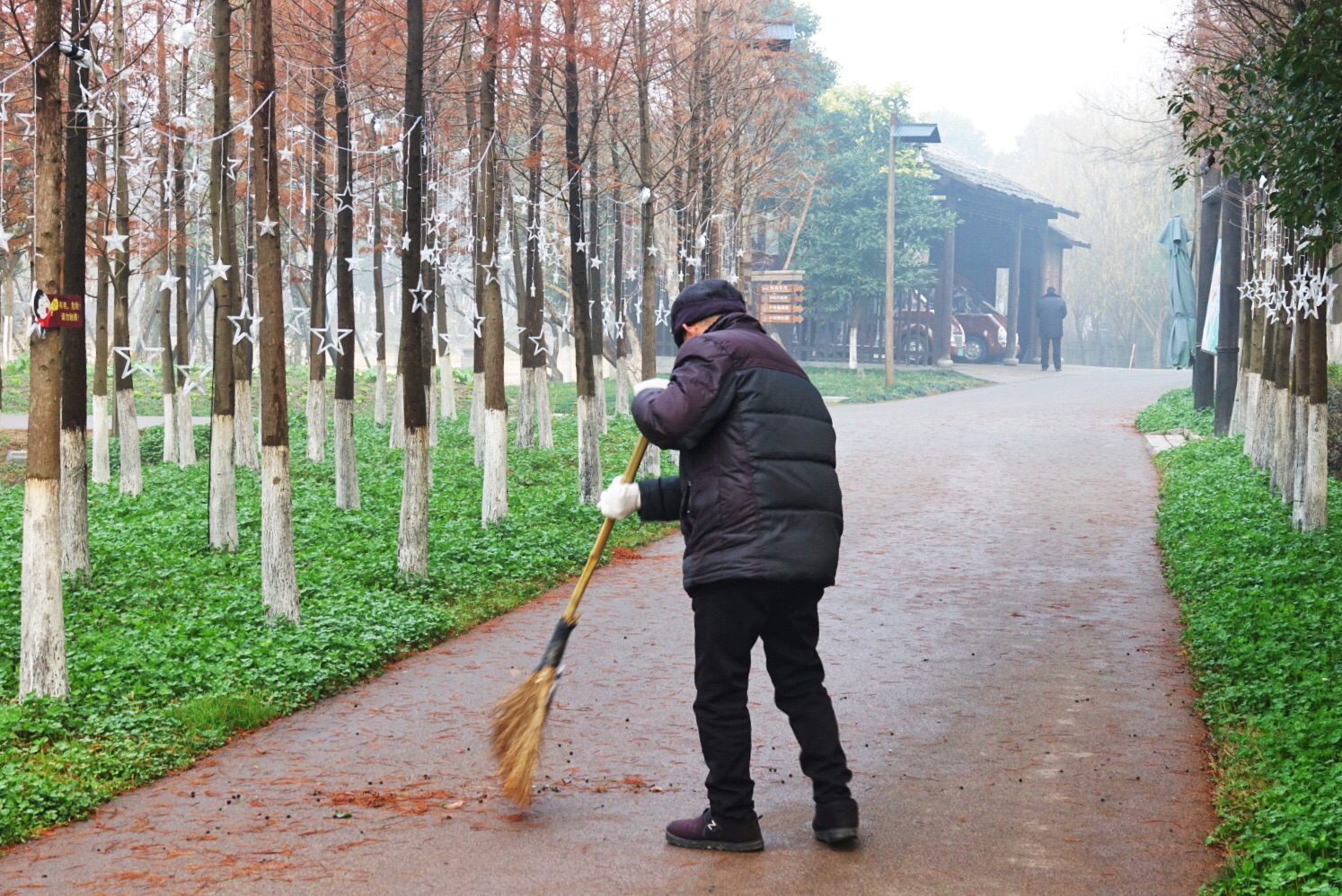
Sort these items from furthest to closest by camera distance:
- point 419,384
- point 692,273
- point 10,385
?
1. point 10,385
2. point 692,273
3. point 419,384

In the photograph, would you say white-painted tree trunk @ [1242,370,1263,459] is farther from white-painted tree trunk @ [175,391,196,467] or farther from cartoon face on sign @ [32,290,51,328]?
cartoon face on sign @ [32,290,51,328]

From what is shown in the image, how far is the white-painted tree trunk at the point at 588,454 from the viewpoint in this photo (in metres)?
14.4

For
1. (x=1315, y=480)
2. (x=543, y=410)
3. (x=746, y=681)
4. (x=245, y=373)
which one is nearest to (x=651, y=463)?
(x=543, y=410)

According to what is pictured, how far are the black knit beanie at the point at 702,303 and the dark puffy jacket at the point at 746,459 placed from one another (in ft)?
0.61

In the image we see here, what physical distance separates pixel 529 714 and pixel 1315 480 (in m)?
8.31

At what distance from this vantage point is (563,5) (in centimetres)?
1408

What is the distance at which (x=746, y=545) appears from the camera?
15.0 ft

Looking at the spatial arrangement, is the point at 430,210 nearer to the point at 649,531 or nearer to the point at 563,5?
the point at 563,5

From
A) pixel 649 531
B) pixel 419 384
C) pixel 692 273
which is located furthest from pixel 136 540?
pixel 692 273

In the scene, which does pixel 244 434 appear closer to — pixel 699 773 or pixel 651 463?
pixel 651 463

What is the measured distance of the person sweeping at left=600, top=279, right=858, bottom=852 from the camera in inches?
181

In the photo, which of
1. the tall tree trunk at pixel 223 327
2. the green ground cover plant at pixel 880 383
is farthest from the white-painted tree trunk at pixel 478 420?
the green ground cover plant at pixel 880 383

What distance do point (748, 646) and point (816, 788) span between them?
0.55 m

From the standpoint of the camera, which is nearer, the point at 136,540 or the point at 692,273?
the point at 136,540
